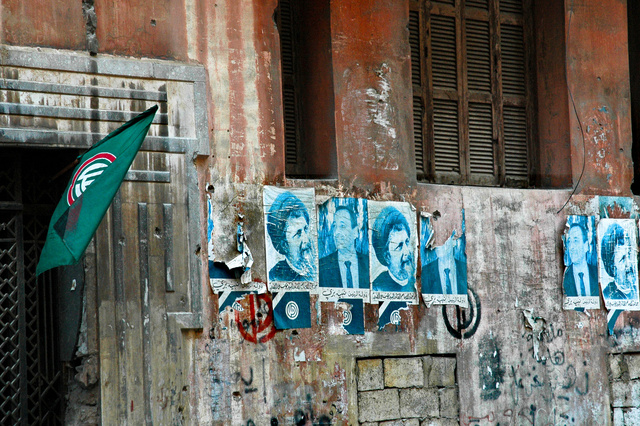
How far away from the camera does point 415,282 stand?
8.66 meters

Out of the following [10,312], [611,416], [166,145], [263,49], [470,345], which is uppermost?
[263,49]

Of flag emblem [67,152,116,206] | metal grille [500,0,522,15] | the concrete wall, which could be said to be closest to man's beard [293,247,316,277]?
the concrete wall

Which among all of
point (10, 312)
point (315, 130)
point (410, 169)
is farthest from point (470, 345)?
point (10, 312)

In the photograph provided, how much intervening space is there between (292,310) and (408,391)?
1.47 meters

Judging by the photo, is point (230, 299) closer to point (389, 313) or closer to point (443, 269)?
point (389, 313)

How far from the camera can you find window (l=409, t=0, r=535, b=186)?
945 cm

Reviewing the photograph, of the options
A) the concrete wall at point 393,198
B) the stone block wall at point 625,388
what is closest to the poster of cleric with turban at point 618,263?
the concrete wall at point 393,198

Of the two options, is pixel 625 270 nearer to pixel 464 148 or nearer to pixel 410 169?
pixel 464 148

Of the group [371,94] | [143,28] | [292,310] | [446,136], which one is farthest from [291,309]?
[446,136]

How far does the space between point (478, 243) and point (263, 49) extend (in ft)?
9.50

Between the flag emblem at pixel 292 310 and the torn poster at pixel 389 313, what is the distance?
90cm

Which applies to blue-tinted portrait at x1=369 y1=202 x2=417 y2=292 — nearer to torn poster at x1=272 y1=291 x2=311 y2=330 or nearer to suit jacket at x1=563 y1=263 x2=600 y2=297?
torn poster at x1=272 y1=291 x2=311 y2=330

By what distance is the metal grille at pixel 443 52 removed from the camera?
9.53m

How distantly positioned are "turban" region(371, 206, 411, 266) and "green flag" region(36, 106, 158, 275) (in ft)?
9.08
